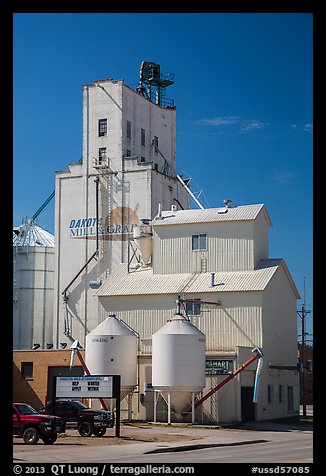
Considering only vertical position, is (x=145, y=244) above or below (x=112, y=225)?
below

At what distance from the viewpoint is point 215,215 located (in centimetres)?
5256

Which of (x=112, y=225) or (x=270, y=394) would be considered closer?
(x=270, y=394)

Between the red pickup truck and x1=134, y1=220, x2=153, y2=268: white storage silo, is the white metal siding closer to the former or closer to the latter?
x1=134, y1=220, x2=153, y2=268: white storage silo

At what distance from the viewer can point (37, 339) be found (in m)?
69.6

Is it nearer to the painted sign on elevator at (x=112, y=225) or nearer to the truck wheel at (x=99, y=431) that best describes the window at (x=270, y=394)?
the truck wheel at (x=99, y=431)

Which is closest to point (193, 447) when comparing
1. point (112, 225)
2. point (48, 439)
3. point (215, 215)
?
point (48, 439)

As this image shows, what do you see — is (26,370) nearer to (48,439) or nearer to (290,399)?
(290,399)

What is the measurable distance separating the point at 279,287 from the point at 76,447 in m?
26.0

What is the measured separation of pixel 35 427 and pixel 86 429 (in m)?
5.00

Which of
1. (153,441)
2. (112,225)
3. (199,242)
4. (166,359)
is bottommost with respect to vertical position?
(153,441)

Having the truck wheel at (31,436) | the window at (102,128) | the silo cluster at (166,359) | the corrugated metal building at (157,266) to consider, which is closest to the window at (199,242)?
the corrugated metal building at (157,266)

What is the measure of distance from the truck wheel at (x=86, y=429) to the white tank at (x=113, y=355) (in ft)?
38.0
